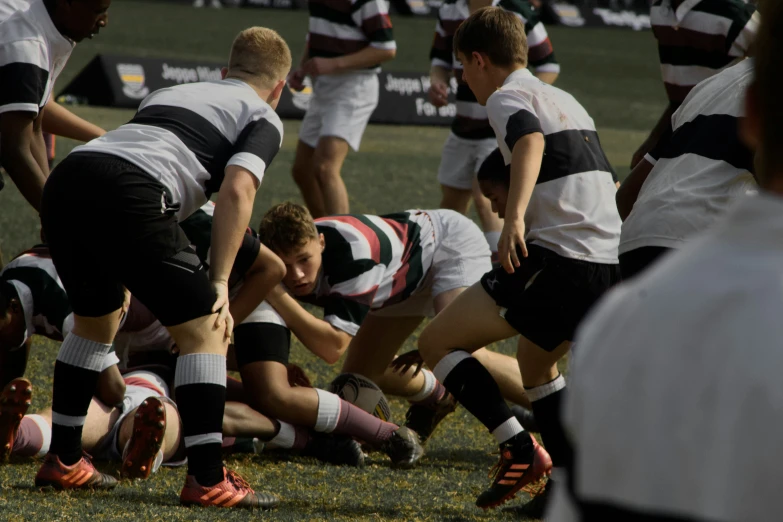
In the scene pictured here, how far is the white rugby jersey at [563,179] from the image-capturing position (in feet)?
9.75

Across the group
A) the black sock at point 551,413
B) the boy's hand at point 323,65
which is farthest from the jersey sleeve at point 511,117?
the boy's hand at point 323,65

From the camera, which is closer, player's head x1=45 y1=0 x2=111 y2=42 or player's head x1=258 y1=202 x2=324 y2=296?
player's head x1=258 y1=202 x2=324 y2=296

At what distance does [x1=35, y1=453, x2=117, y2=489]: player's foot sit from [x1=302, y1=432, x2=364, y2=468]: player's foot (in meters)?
0.73

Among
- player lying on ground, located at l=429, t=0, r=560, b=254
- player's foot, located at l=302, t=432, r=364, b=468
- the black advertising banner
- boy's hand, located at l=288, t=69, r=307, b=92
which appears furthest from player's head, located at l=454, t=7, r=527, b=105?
the black advertising banner

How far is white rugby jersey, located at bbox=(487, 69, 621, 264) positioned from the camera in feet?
9.75

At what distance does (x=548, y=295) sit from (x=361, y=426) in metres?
0.81

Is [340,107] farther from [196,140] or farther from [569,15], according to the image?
[569,15]

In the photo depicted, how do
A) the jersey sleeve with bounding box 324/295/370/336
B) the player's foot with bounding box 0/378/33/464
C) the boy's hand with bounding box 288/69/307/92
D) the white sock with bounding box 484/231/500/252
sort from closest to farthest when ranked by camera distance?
the player's foot with bounding box 0/378/33/464 < the jersey sleeve with bounding box 324/295/370/336 < the white sock with bounding box 484/231/500/252 < the boy's hand with bounding box 288/69/307/92

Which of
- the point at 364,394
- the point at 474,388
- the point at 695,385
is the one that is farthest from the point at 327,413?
the point at 695,385

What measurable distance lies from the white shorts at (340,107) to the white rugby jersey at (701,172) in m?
3.83

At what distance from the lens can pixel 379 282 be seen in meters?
3.64

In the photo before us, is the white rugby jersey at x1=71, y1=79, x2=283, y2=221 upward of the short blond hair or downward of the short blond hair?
downward

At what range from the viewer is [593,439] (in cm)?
85

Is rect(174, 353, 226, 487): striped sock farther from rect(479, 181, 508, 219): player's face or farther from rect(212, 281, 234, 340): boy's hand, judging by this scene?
rect(479, 181, 508, 219): player's face
